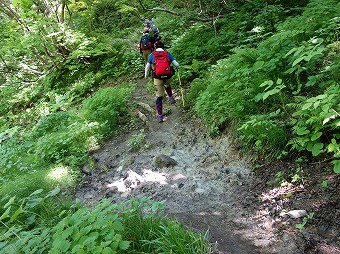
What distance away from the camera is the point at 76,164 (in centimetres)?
684

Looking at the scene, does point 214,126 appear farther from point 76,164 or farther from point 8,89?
point 8,89

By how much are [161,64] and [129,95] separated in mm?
2507

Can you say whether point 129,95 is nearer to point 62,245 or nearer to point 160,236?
point 160,236

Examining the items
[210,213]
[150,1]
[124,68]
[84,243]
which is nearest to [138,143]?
[210,213]

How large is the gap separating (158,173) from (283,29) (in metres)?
4.38

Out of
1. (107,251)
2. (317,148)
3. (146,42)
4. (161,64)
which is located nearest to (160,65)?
(161,64)

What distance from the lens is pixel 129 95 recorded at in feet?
31.9

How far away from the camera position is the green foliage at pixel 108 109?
848cm

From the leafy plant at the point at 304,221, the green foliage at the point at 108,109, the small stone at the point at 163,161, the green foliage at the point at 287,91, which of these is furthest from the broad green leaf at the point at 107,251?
the green foliage at the point at 108,109

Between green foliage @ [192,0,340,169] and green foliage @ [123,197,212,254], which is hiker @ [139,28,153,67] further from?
green foliage @ [123,197,212,254]

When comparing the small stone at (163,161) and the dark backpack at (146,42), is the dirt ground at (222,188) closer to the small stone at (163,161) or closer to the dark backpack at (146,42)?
the small stone at (163,161)

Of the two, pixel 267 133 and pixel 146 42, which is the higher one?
pixel 146 42

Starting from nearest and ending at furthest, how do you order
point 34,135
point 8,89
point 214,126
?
point 214,126 → point 34,135 → point 8,89

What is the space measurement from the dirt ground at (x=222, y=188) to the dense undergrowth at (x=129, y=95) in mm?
396
